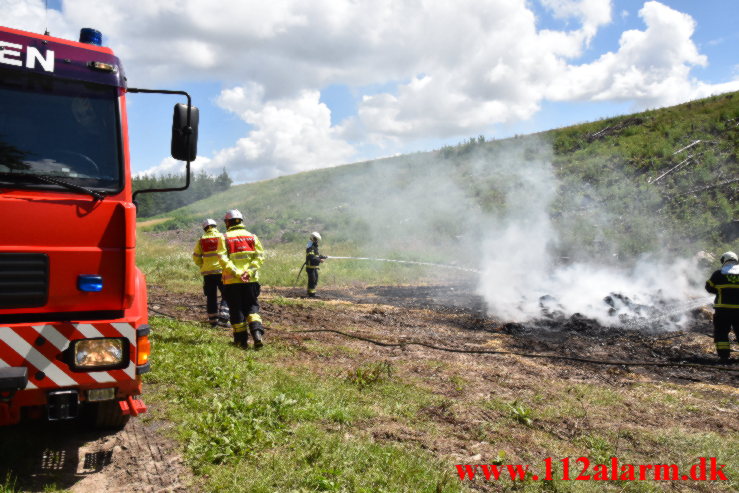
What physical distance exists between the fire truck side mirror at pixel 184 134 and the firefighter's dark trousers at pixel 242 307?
3.47 m

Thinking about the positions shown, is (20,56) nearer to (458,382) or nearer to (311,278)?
(458,382)

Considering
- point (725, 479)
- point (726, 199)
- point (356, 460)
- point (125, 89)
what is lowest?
point (725, 479)

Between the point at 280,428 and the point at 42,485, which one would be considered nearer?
the point at 42,485

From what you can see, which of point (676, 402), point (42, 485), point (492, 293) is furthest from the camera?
point (492, 293)

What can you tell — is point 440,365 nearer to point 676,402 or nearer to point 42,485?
point 676,402

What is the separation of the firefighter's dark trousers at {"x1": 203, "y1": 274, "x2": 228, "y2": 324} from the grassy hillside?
16.0m

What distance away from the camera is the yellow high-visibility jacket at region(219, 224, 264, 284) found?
22.7 feet

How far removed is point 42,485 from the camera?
10.6 feet

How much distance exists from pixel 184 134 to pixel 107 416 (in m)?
2.41

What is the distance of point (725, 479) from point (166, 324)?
→ 748cm

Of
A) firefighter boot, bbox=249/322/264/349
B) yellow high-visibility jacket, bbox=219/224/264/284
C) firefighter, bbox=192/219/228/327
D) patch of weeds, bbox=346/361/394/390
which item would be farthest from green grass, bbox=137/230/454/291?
patch of weeds, bbox=346/361/394/390

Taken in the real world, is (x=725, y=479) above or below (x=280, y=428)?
below

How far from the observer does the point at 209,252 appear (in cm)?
823

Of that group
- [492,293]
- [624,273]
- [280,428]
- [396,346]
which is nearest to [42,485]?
[280,428]
